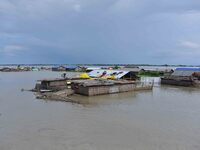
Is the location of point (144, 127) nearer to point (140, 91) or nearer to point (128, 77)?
point (140, 91)

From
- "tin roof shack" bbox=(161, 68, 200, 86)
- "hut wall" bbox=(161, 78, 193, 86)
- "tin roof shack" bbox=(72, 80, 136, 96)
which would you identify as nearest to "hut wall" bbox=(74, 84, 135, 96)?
"tin roof shack" bbox=(72, 80, 136, 96)

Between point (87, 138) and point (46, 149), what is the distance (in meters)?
2.13

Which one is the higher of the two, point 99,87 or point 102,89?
point 99,87

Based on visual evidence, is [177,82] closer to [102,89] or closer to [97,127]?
[102,89]

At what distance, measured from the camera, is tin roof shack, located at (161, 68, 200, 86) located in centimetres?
3599

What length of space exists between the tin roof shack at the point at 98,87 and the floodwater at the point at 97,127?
4220 millimetres

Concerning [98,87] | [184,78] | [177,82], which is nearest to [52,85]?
[98,87]

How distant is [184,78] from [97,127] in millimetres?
27585

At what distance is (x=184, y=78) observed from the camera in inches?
1479

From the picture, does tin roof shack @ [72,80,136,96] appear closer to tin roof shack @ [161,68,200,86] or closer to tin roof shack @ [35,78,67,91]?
tin roof shack @ [35,78,67,91]

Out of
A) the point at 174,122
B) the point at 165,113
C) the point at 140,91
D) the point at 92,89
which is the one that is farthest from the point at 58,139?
the point at 140,91

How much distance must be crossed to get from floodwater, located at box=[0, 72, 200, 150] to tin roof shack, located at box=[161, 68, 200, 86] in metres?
17.5

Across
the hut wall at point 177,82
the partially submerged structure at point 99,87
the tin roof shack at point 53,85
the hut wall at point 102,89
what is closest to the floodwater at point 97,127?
the hut wall at point 102,89

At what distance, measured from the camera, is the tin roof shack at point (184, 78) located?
35994mm
